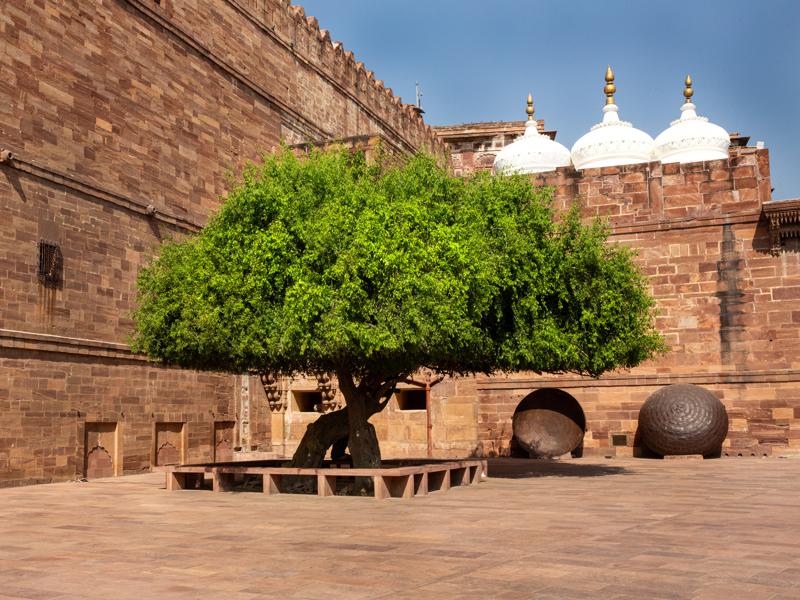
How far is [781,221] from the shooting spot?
23.0 metres

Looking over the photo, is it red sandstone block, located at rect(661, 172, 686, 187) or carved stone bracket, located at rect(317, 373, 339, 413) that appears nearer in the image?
red sandstone block, located at rect(661, 172, 686, 187)

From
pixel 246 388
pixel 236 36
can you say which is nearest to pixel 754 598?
pixel 246 388

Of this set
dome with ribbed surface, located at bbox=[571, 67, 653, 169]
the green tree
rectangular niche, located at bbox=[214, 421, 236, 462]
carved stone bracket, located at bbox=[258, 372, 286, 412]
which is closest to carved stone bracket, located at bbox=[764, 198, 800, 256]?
dome with ribbed surface, located at bbox=[571, 67, 653, 169]

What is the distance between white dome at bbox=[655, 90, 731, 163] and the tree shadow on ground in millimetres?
12759

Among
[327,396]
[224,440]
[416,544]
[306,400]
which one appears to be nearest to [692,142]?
[327,396]

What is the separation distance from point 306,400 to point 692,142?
50.0ft

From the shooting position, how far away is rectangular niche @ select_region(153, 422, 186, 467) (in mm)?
21688

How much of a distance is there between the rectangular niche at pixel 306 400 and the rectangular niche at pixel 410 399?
261 centimetres

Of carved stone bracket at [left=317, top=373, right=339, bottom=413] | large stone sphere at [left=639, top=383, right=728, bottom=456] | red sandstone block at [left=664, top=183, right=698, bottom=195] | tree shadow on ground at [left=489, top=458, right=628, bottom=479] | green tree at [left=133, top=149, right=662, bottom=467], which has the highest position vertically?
red sandstone block at [left=664, top=183, right=698, bottom=195]

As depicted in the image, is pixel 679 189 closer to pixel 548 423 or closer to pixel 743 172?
pixel 743 172

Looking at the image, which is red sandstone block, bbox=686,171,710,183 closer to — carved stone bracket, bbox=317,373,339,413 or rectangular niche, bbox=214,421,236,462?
carved stone bracket, bbox=317,373,339,413

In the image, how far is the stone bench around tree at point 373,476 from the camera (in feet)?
43.3

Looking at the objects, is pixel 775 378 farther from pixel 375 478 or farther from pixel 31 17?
pixel 31 17

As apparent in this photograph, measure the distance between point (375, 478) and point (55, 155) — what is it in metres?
10.4
